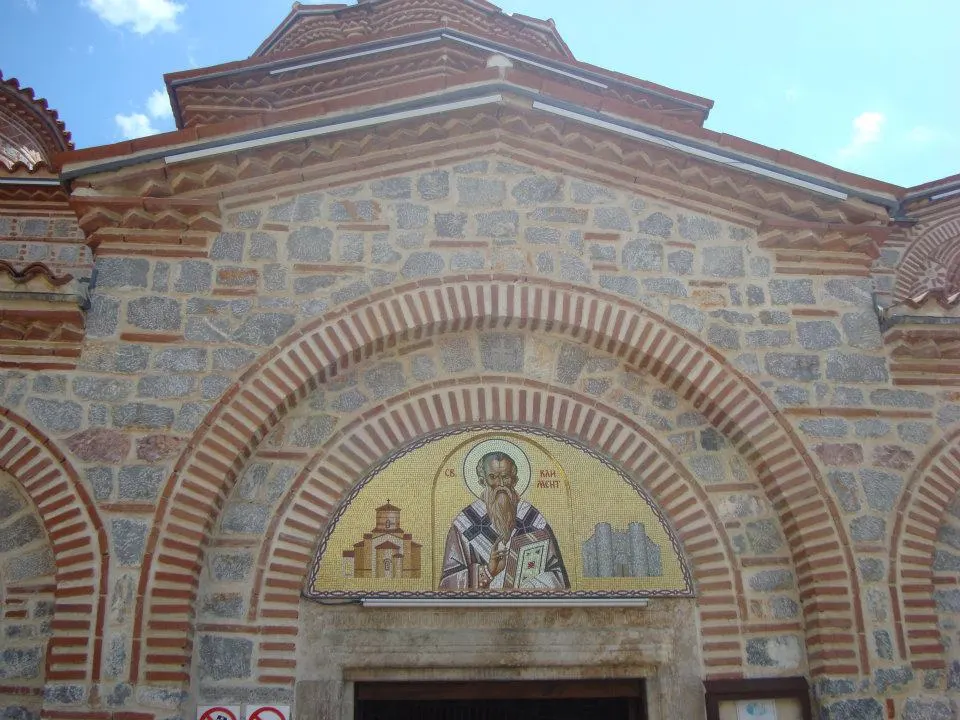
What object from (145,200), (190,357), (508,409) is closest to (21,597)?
(190,357)

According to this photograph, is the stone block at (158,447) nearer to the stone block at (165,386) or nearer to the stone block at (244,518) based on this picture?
the stone block at (165,386)

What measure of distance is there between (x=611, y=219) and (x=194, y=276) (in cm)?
304

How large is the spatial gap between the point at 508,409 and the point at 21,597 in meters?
3.30

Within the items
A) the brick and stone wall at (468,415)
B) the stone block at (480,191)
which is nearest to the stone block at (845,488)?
the brick and stone wall at (468,415)

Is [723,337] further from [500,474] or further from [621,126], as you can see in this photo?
[500,474]

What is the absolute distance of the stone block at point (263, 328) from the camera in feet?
19.2

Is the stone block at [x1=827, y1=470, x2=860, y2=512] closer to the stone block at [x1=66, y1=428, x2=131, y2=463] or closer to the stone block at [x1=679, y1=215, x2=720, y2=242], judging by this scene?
the stone block at [x1=679, y1=215, x2=720, y2=242]

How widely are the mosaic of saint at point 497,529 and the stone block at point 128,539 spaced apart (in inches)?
41.9

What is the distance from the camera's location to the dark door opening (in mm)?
5621

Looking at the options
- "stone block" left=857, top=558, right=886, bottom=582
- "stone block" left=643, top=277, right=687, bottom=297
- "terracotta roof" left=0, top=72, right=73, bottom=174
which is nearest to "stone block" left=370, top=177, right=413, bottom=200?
"stone block" left=643, top=277, right=687, bottom=297

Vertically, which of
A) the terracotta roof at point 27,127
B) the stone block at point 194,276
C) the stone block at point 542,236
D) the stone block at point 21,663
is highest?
the terracotta roof at point 27,127

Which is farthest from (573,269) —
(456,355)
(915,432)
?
(915,432)

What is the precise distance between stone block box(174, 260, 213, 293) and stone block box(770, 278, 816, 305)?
13.3 ft

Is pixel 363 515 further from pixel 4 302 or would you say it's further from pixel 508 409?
pixel 4 302
